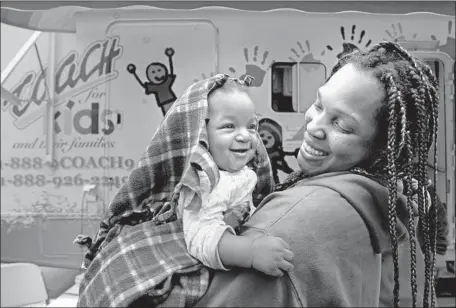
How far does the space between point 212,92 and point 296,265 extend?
37 cm

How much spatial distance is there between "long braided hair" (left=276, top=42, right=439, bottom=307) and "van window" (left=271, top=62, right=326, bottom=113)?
64.6 inches

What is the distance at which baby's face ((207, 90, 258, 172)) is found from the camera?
35.3 inches

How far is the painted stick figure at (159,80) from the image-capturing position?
257cm

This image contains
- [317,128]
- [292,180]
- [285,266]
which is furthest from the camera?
[292,180]

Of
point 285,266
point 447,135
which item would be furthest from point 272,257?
point 447,135

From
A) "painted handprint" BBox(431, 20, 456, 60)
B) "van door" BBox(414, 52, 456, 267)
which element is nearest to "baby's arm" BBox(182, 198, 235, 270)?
"van door" BBox(414, 52, 456, 267)

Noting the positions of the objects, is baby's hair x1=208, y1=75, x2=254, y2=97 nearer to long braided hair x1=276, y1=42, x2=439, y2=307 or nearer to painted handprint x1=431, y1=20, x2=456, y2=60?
long braided hair x1=276, y1=42, x2=439, y2=307

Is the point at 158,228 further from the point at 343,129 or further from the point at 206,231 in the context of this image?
the point at 343,129

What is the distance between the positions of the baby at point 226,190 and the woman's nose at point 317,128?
0.14 m

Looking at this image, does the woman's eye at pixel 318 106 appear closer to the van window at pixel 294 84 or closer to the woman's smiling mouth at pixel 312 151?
the woman's smiling mouth at pixel 312 151

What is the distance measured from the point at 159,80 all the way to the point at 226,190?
5.98 feet

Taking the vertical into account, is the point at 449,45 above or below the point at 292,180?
above

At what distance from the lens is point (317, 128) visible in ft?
2.64

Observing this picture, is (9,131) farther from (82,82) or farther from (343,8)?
(343,8)
